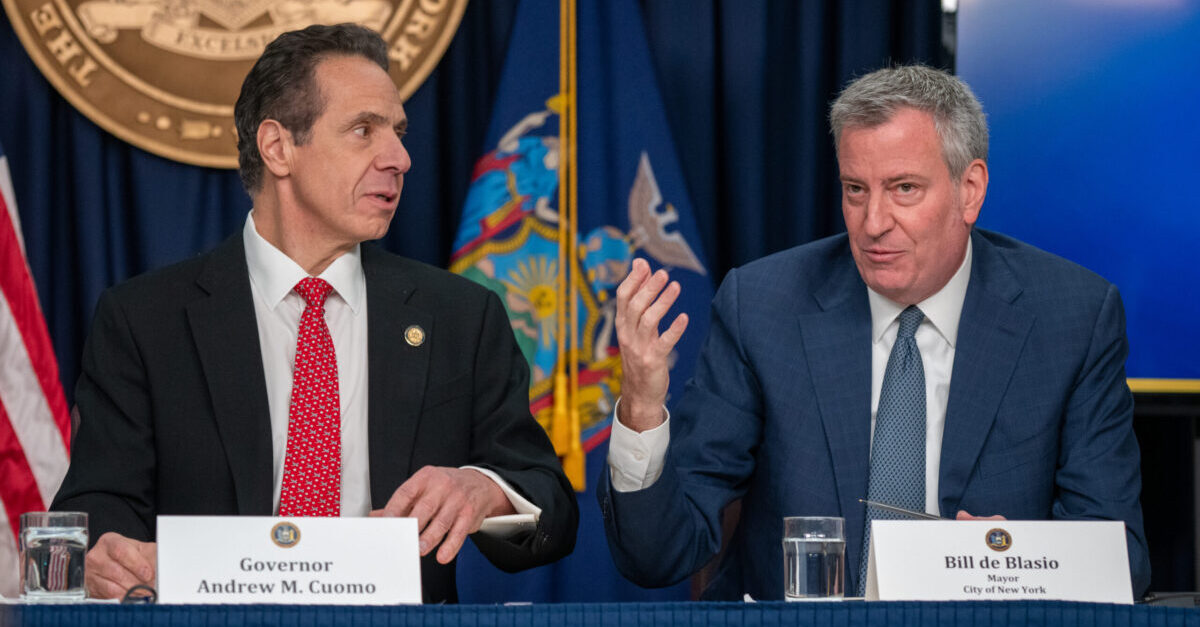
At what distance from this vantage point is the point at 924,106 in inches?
84.2

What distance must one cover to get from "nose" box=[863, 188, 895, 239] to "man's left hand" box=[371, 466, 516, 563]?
2.44 ft

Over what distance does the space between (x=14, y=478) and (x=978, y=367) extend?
7.13 feet

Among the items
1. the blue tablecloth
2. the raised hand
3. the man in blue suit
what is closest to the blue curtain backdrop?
the man in blue suit

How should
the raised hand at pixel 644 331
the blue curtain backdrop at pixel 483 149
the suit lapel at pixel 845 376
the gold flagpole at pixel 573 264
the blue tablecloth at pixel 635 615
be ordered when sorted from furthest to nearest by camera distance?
the blue curtain backdrop at pixel 483 149 → the gold flagpole at pixel 573 264 → the suit lapel at pixel 845 376 → the raised hand at pixel 644 331 → the blue tablecloth at pixel 635 615

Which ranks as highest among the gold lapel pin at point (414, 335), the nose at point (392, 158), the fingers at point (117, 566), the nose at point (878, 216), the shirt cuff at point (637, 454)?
the nose at point (392, 158)

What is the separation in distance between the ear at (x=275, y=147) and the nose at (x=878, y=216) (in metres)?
0.97

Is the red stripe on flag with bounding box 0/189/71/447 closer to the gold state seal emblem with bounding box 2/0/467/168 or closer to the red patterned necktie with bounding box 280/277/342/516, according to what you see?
the gold state seal emblem with bounding box 2/0/467/168

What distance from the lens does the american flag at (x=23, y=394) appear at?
3080 millimetres

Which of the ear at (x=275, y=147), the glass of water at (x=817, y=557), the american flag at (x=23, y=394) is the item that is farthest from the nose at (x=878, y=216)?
the american flag at (x=23, y=394)

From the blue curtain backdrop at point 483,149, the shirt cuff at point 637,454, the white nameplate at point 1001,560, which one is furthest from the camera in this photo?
the blue curtain backdrop at point 483,149

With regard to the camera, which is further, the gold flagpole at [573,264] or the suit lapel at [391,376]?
the gold flagpole at [573,264]

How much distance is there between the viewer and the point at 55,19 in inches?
133

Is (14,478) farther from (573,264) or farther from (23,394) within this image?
(573,264)

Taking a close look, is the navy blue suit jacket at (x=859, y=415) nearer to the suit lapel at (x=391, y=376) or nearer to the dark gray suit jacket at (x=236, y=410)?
the dark gray suit jacket at (x=236, y=410)
